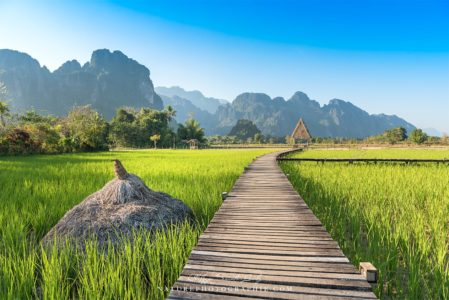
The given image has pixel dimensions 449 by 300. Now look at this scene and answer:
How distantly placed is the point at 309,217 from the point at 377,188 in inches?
151

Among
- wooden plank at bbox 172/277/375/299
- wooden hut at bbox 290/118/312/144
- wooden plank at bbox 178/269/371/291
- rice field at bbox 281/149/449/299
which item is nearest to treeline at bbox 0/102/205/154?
rice field at bbox 281/149/449/299

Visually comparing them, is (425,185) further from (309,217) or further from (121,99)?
(121,99)

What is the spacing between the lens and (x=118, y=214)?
3203 mm

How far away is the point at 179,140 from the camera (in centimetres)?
5831

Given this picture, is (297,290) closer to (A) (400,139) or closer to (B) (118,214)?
(B) (118,214)

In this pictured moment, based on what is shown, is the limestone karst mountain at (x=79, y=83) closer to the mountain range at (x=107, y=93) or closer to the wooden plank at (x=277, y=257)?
the mountain range at (x=107, y=93)

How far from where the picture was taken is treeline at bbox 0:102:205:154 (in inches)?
753

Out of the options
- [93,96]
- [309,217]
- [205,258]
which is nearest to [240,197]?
[309,217]

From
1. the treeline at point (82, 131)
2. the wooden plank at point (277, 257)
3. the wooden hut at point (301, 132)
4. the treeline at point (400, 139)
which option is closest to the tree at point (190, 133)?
the treeline at point (82, 131)

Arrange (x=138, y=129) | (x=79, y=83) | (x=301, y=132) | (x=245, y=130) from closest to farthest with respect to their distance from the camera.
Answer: (x=301, y=132) → (x=138, y=129) → (x=245, y=130) → (x=79, y=83)

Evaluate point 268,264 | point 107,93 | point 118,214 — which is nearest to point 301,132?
point 118,214

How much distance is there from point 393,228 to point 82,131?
29544 mm

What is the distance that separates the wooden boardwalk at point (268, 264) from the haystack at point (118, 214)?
724mm

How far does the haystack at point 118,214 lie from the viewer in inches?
116
